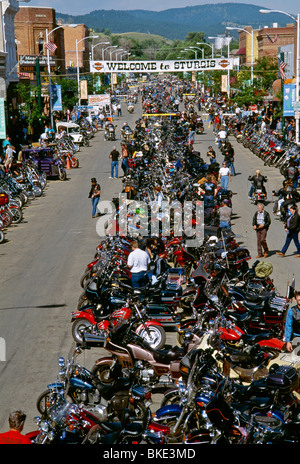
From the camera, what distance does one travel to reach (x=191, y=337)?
10.6 m

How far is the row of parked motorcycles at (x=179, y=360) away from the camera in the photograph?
7648 mm

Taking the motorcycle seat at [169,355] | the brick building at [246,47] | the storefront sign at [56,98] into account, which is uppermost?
the brick building at [246,47]

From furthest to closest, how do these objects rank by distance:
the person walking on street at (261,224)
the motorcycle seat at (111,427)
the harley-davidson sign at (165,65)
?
the harley-davidson sign at (165,65) → the person walking on street at (261,224) → the motorcycle seat at (111,427)

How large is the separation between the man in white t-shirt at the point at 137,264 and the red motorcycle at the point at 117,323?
1948mm

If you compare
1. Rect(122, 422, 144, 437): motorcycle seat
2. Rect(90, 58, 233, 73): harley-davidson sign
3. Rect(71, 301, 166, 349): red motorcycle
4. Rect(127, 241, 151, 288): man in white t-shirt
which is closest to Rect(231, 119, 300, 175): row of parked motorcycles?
Rect(127, 241, 151, 288): man in white t-shirt

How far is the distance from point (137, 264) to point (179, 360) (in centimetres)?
461

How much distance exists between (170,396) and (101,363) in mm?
1790

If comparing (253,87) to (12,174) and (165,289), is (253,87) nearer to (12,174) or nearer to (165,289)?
(12,174)

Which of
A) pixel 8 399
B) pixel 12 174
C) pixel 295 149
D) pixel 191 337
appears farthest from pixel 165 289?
pixel 295 149

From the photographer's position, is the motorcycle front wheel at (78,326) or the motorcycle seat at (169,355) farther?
the motorcycle front wheel at (78,326)

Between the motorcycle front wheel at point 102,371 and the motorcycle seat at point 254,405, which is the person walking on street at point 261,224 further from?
the motorcycle seat at point 254,405

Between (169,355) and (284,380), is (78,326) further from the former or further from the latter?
(284,380)

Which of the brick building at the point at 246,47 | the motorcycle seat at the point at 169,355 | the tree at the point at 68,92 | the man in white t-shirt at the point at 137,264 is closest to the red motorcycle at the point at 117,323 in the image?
the motorcycle seat at the point at 169,355

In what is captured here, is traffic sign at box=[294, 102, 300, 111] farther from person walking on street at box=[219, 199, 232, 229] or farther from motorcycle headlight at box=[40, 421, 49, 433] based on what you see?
motorcycle headlight at box=[40, 421, 49, 433]
